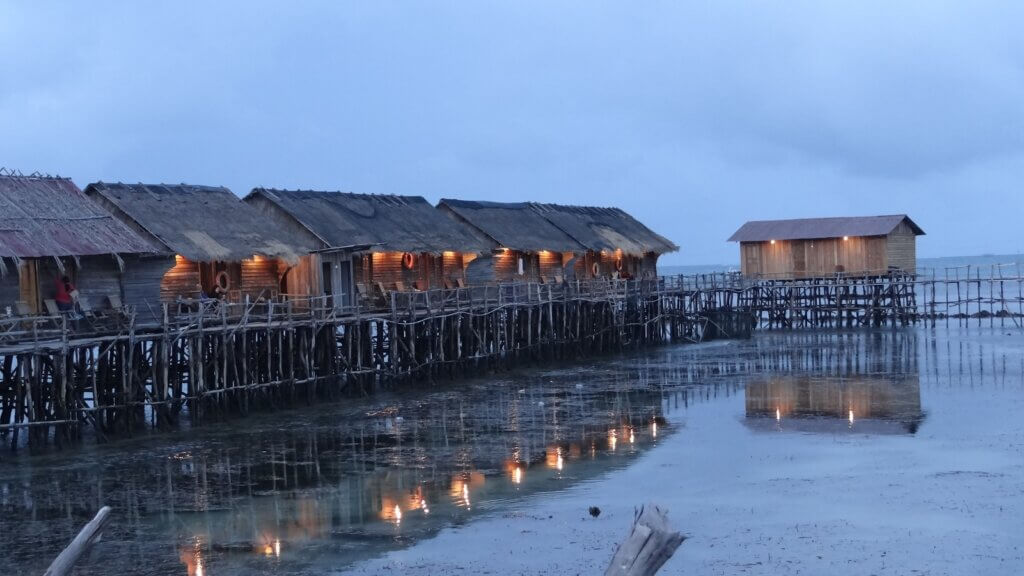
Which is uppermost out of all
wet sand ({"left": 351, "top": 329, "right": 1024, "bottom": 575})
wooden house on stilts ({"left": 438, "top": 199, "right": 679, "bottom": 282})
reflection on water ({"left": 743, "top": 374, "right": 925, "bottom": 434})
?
wooden house on stilts ({"left": 438, "top": 199, "right": 679, "bottom": 282})

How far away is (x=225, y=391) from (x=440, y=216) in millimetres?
15754

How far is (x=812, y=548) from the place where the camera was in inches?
632

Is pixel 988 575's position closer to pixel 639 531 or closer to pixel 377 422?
pixel 639 531

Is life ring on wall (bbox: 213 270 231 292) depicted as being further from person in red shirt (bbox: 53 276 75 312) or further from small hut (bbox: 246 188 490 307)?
person in red shirt (bbox: 53 276 75 312)

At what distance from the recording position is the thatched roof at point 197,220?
30.2 metres

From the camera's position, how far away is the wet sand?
15602 millimetres

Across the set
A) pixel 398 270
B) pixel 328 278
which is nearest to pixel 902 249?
pixel 398 270

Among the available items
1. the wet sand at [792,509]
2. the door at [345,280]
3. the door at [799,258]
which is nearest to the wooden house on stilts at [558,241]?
the door at [799,258]

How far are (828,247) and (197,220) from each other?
109ft

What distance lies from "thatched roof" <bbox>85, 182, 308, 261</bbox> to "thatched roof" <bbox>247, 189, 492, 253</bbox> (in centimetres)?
160

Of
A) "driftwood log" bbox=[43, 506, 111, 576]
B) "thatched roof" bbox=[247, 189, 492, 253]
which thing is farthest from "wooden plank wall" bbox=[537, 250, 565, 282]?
"driftwood log" bbox=[43, 506, 111, 576]

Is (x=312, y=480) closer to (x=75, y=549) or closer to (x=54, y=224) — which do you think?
(x=54, y=224)

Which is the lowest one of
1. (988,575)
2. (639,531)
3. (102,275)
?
(988,575)

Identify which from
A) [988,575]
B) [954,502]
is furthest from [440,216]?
[988,575]
